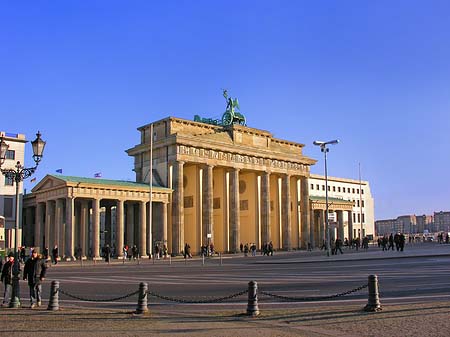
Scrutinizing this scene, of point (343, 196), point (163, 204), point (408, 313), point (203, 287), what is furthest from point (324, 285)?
point (343, 196)

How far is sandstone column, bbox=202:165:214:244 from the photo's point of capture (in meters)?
70.1

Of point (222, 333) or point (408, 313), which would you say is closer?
point (222, 333)

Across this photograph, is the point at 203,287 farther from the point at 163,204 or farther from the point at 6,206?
the point at 6,206

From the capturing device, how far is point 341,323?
39.1 feet

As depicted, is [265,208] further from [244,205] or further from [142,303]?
[142,303]

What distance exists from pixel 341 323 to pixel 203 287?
10.8 metres

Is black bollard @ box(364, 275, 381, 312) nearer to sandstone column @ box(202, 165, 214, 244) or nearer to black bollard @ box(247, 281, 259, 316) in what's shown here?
black bollard @ box(247, 281, 259, 316)

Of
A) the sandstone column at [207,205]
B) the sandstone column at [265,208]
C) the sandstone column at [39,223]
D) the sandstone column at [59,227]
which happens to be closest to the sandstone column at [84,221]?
the sandstone column at [59,227]

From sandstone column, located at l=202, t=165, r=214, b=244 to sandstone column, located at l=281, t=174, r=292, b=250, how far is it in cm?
1685

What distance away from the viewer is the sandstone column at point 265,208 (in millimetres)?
78438

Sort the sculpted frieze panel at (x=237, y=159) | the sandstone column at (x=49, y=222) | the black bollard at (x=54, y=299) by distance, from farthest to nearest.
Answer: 1. the sculpted frieze panel at (x=237, y=159)
2. the sandstone column at (x=49, y=222)
3. the black bollard at (x=54, y=299)

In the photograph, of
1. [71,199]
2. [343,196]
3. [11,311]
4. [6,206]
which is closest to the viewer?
[11,311]

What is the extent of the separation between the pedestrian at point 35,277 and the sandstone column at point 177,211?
49.2 meters

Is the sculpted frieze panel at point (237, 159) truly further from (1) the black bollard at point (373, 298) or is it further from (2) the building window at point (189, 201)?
(1) the black bollard at point (373, 298)
